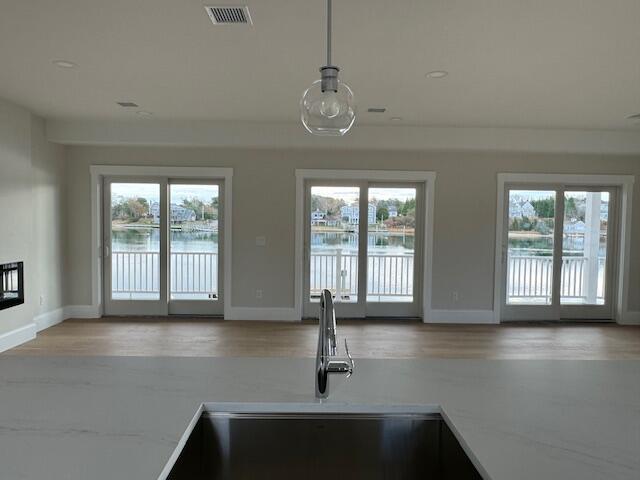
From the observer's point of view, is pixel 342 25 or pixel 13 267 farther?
pixel 13 267

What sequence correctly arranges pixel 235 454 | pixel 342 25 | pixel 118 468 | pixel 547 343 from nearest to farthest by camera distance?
pixel 118 468, pixel 235 454, pixel 342 25, pixel 547 343

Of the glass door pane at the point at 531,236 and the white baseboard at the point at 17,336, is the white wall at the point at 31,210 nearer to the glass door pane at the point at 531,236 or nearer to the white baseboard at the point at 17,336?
the white baseboard at the point at 17,336

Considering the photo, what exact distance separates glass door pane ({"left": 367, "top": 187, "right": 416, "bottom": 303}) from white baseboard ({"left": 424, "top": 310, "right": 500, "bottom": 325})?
1.88 ft

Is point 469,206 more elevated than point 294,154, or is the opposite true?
point 294,154

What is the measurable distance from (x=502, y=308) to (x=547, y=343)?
3.60 feet

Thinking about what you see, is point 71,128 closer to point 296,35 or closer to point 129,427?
point 296,35

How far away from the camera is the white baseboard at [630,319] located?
251 inches

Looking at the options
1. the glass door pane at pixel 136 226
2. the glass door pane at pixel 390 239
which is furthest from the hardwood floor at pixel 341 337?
the glass door pane at pixel 136 226

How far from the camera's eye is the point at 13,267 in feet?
15.9

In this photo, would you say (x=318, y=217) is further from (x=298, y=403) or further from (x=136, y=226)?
(x=298, y=403)

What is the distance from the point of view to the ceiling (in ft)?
8.57

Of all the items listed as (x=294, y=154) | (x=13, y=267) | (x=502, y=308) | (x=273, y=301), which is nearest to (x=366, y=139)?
(x=294, y=154)

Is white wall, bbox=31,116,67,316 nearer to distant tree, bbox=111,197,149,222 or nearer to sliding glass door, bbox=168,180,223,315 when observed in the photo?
distant tree, bbox=111,197,149,222

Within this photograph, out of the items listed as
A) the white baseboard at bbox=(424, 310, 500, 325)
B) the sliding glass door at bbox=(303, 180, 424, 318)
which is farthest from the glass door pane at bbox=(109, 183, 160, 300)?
the white baseboard at bbox=(424, 310, 500, 325)
